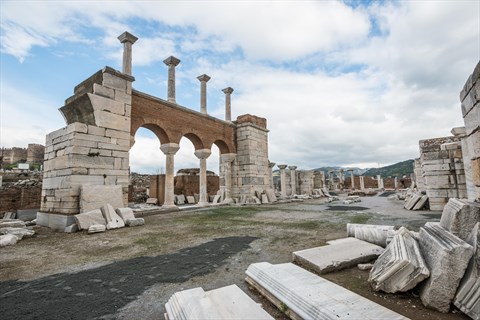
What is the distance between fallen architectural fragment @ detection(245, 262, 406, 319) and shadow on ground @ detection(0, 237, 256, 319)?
2.59ft

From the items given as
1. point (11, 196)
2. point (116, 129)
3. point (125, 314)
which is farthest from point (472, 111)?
point (11, 196)

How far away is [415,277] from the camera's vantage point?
1793mm

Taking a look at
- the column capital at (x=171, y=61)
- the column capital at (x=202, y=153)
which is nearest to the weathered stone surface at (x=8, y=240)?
the column capital at (x=202, y=153)

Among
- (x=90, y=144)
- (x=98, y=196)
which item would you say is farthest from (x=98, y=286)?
(x=90, y=144)

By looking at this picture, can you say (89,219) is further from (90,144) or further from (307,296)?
(307,296)

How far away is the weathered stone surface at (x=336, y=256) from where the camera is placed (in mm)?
2461

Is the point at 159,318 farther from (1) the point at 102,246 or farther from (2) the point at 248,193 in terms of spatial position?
(2) the point at 248,193

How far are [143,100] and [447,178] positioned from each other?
10.9m

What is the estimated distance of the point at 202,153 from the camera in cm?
1116

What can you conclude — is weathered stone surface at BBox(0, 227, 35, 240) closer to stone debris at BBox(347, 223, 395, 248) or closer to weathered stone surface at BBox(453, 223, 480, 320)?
stone debris at BBox(347, 223, 395, 248)

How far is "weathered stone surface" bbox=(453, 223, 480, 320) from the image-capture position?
5.04 ft

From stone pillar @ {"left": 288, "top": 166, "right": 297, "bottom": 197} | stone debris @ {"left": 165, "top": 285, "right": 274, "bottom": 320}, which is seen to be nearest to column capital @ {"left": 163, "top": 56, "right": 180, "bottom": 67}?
stone debris @ {"left": 165, "top": 285, "right": 274, "bottom": 320}

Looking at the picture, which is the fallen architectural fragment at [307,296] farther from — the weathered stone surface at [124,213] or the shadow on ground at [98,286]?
the weathered stone surface at [124,213]

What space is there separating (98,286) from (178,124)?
824 cm
